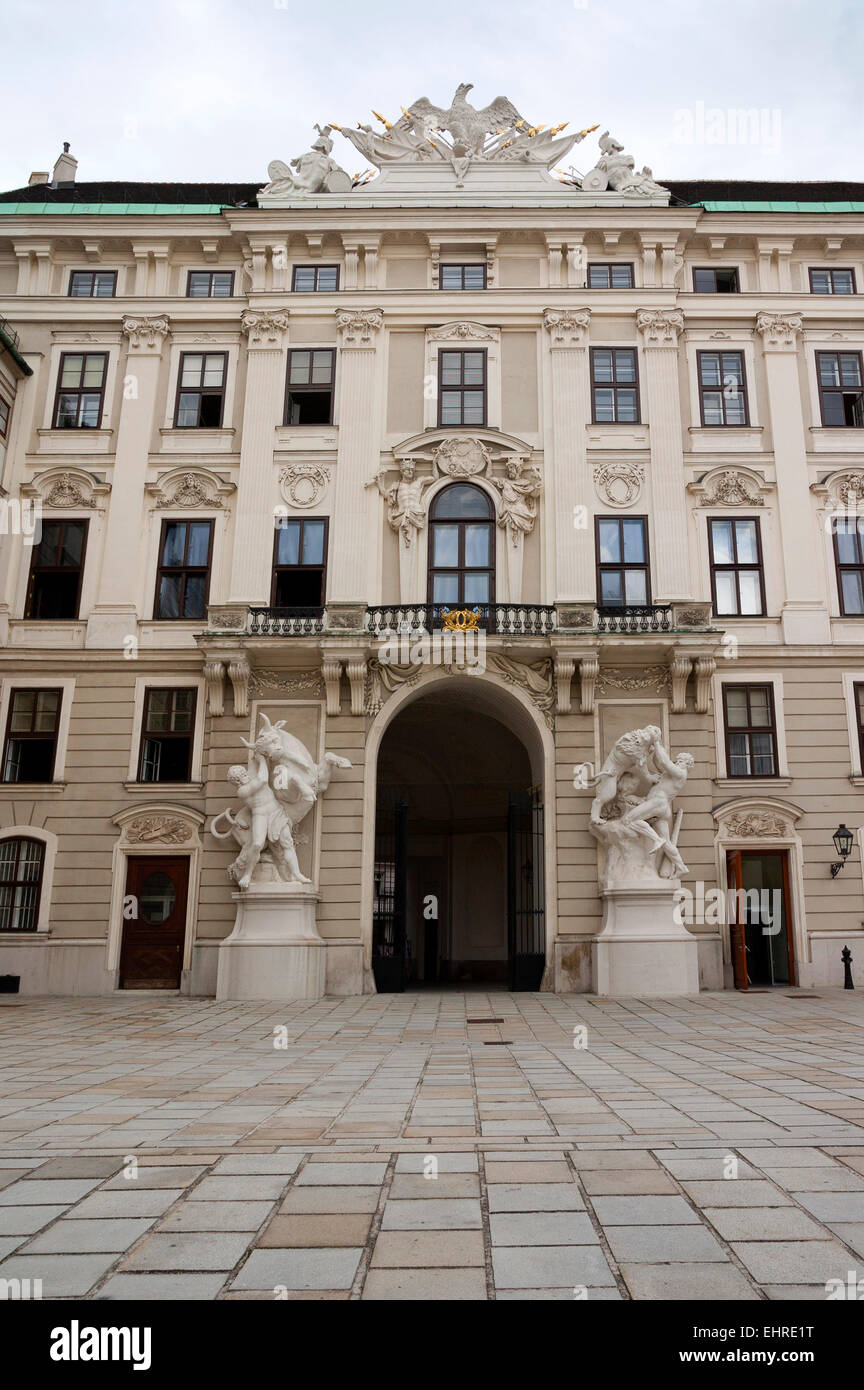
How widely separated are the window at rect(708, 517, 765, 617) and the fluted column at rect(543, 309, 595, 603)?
2.87m

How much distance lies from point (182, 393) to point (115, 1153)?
2061 cm

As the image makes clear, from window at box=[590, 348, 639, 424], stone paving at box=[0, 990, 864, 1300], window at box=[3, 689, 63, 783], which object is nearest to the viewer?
stone paving at box=[0, 990, 864, 1300]

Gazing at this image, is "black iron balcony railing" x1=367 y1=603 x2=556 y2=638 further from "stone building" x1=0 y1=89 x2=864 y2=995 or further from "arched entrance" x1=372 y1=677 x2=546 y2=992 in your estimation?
"arched entrance" x1=372 y1=677 x2=546 y2=992

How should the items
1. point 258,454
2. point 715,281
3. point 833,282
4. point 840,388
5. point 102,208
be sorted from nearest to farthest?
point 258,454 < point 840,388 < point 833,282 < point 715,281 < point 102,208

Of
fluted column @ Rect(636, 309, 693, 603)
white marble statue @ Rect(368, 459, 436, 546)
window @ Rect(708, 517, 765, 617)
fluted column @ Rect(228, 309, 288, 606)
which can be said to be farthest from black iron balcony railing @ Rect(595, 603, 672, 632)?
fluted column @ Rect(228, 309, 288, 606)

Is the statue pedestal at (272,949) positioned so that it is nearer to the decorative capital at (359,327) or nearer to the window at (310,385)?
the window at (310,385)

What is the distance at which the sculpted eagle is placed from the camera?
24875 mm

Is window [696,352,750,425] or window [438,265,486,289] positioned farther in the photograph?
window [438,265,486,289]

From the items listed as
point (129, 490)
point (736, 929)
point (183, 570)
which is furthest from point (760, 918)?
point (129, 490)

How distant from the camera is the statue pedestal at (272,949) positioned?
18297 mm

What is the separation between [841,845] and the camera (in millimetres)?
19891

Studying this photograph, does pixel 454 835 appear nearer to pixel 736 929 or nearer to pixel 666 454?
pixel 736 929

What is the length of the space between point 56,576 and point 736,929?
16674 millimetres

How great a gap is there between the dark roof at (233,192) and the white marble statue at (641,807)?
1575 cm
